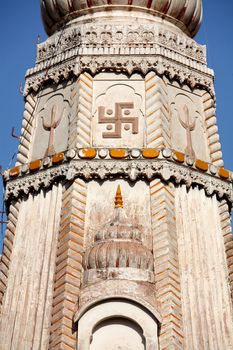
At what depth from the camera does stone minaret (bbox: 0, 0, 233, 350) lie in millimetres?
15906

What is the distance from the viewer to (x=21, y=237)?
18172mm

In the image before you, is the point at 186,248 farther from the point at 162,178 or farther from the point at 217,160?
the point at 217,160

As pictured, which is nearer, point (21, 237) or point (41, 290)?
point (41, 290)

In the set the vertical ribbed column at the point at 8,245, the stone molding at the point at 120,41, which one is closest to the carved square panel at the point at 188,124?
the stone molding at the point at 120,41

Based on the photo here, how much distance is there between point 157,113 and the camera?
19062 millimetres

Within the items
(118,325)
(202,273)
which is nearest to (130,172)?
(202,273)

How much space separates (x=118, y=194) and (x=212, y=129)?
161 inches

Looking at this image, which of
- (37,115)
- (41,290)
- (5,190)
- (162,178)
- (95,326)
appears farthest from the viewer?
(37,115)

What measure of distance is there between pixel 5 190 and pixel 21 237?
5.54 feet

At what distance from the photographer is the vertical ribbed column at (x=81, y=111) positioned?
18688 millimetres

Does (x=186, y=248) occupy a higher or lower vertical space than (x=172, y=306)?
higher

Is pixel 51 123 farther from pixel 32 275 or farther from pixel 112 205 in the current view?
pixel 32 275

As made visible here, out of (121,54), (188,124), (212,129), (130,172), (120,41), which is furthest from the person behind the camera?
(120,41)

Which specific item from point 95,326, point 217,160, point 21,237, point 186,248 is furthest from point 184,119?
point 95,326
